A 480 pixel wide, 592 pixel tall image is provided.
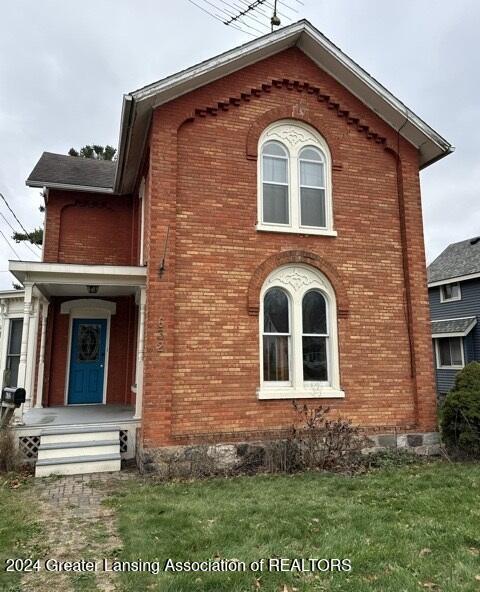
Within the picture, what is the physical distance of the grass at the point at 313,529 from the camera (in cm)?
406

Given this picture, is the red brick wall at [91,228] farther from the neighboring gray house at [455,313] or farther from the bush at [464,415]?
the neighboring gray house at [455,313]

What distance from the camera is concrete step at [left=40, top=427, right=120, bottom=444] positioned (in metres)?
8.52

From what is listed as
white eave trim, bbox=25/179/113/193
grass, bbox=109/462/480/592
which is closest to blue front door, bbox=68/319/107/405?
white eave trim, bbox=25/179/113/193

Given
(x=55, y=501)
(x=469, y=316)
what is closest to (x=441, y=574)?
(x=55, y=501)

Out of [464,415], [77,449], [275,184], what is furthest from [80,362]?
[464,415]

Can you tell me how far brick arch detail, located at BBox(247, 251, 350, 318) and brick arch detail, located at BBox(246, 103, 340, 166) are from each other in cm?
217

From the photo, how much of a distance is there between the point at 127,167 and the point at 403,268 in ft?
22.9

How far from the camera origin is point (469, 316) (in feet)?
71.4

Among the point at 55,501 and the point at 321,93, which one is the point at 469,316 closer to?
the point at 321,93

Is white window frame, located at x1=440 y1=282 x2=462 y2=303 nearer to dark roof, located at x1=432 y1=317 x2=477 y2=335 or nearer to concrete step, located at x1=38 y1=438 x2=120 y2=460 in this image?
dark roof, located at x1=432 y1=317 x2=477 y2=335

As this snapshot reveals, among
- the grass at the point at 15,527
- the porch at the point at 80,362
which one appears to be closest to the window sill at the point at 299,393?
the porch at the point at 80,362

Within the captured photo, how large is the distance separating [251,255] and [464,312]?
17.0m

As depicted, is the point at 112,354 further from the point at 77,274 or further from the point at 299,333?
the point at 299,333

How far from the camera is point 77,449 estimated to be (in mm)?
8383
